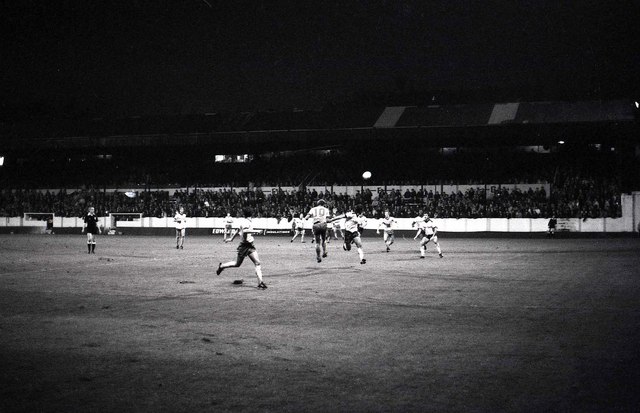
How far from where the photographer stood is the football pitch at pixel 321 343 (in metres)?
6.45

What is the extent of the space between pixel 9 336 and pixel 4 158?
6763 cm

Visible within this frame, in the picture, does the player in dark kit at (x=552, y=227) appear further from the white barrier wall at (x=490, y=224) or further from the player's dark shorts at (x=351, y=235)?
the player's dark shorts at (x=351, y=235)

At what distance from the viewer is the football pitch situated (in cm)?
645

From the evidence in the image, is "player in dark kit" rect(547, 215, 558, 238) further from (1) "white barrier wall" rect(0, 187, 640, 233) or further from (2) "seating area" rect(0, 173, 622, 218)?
(2) "seating area" rect(0, 173, 622, 218)

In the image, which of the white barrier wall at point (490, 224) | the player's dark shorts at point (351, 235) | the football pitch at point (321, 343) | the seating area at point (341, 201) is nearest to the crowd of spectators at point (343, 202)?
the seating area at point (341, 201)

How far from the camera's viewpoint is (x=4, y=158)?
230ft

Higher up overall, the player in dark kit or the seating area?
the seating area

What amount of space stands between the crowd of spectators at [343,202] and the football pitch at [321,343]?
1265 inches

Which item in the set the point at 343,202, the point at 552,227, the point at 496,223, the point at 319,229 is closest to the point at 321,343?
the point at 319,229

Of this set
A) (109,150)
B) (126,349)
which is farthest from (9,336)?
(109,150)

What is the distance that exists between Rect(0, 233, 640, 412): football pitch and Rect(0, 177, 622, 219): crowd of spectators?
105 ft

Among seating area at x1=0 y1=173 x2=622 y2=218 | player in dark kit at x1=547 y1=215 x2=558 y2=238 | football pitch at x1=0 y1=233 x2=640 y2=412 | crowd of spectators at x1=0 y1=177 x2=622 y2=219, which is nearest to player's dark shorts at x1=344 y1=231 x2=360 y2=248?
football pitch at x1=0 y1=233 x2=640 y2=412

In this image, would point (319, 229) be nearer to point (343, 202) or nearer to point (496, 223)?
point (496, 223)

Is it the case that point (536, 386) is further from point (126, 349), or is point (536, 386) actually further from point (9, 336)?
point (9, 336)
